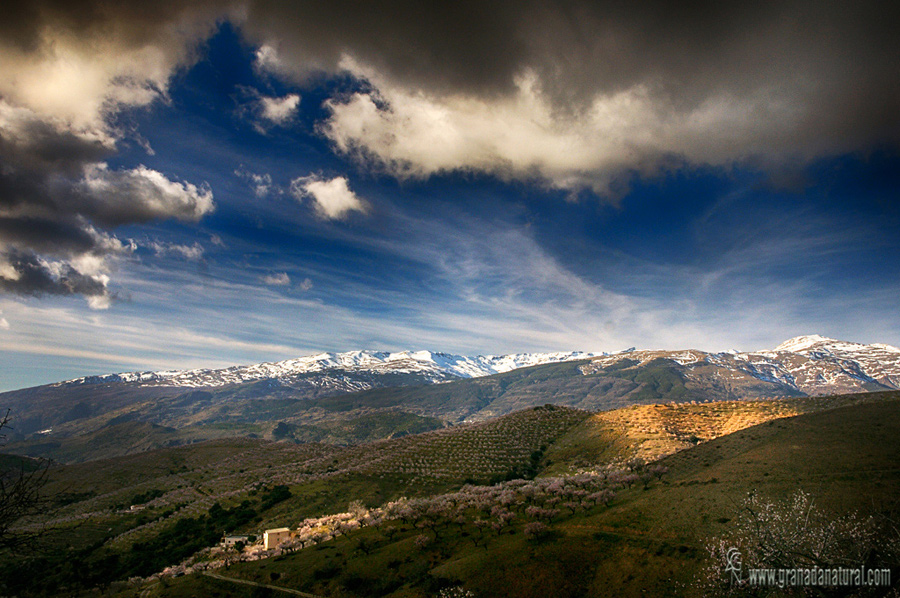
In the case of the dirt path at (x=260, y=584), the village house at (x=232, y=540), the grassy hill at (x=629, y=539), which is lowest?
the village house at (x=232, y=540)

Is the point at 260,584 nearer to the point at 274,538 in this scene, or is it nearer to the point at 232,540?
the point at 274,538

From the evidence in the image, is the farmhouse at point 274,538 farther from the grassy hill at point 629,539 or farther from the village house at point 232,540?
the grassy hill at point 629,539

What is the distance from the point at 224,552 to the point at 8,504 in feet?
265

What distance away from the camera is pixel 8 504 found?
2292 cm

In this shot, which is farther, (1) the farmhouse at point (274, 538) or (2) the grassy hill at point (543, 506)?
(1) the farmhouse at point (274, 538)

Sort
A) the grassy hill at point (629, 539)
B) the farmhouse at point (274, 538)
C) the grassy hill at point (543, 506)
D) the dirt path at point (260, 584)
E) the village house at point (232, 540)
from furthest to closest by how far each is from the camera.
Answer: the village house at point (232, 540)
the farmhouse at point (274, 538)
the dirt path at point (260, 584)
the grassy hill at point (543, 506)
the grassy hill at point (629, 539)

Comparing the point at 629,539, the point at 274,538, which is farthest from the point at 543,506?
the point at 274,538

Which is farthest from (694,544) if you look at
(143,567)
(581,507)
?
(143,567)

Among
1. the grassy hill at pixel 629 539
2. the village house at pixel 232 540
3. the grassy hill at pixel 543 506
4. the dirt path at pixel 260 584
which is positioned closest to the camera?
the grassy hill at pixel 629 539

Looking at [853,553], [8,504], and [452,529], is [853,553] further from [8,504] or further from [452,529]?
[8,504]

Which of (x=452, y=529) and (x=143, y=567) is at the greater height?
(x=452, y=529)

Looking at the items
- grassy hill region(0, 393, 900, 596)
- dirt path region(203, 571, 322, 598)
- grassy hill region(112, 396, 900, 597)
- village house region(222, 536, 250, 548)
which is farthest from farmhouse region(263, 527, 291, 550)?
dirt path region(203, 571, 322, 598)

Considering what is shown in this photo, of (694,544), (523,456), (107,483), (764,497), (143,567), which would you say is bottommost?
(107,483)

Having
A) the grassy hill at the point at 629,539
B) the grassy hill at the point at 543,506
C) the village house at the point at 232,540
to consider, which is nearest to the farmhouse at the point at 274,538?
the village house at the point at 232,540
